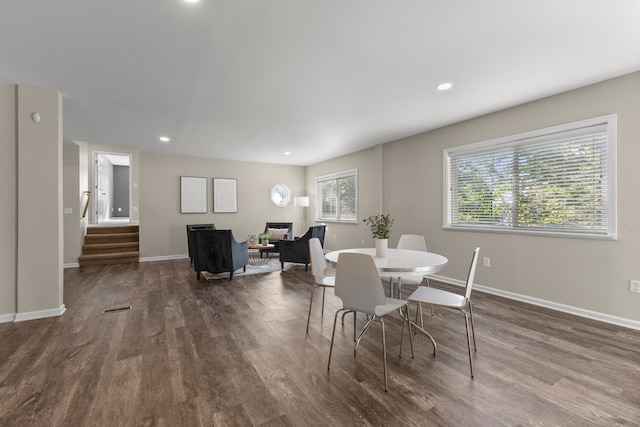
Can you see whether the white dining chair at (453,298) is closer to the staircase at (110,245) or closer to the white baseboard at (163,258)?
the white baseboard at (163,258)

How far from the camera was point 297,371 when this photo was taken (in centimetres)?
206

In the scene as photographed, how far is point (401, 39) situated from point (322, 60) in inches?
26.9

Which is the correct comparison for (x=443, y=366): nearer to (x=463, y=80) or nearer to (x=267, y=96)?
(x=463, y=80)

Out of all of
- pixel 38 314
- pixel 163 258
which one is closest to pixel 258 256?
pixel 163 258

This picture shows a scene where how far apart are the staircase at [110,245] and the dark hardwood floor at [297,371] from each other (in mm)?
2928

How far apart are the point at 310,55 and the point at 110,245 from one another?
624 centimetres

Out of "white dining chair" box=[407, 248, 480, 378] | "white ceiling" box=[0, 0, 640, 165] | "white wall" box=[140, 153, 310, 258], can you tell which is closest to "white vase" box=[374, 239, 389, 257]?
"white dining chair" box=[407, 248, 480, 378]

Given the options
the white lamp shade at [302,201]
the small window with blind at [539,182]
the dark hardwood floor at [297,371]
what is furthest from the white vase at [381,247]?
the white lamp shade at [302,201]

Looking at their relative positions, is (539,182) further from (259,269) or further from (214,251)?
(214,251)

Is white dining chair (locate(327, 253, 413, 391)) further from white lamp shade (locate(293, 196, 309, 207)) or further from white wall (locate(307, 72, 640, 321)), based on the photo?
white lamp shade (locate(293, 196, 309, 207))

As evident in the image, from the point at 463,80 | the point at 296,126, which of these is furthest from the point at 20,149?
the point at 463,80

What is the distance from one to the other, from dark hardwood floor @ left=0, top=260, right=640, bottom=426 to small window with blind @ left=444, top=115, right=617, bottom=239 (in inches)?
42.5

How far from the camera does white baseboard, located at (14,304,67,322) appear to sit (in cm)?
302

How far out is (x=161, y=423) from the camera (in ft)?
5.08
